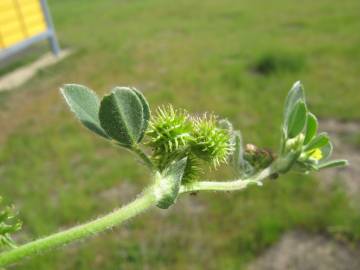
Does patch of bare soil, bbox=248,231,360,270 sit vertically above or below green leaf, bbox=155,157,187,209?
below

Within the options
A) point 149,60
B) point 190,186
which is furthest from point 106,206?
point 149,60

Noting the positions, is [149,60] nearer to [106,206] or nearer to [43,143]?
[43,143]

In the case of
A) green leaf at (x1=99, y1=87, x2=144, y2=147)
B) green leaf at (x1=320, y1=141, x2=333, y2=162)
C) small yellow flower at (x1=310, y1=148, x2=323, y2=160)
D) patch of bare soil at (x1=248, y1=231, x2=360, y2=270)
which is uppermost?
green leaf at (x1=99, y1=87, x2=144, y2=147)

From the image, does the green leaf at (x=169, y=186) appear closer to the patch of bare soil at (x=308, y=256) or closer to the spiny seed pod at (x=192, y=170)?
the spiny seed pod at (x=192, y=170)

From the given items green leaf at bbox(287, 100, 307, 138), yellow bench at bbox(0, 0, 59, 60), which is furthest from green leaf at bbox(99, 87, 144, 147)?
yellow bench at bbox(0, 0, 59, 60)

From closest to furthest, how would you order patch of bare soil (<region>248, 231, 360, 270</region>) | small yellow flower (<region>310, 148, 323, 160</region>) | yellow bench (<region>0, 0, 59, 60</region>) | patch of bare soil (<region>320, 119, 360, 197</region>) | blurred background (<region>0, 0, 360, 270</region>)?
small yellow flower (<region>310, 148, 323, 160</region>)
patch of bare soil (<region>248, 231, 360, 270</region>)
blurred background (<region>0, 0, 360, 270</region>)
patch of bare soil (<region>320, 119, 360, 197</region>)
yellow bench (<region>0, 0, 59, 60</region>)

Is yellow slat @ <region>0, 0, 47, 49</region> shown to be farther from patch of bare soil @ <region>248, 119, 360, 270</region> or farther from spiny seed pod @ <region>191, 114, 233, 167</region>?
spiny seed pod @ <region>191, 114, 233, 167</region>

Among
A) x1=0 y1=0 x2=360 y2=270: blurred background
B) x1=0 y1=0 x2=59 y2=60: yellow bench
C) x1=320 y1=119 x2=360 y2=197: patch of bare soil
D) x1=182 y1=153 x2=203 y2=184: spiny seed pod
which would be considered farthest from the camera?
x1=0 y1=0 x2=59 y2=60: yellow bench
